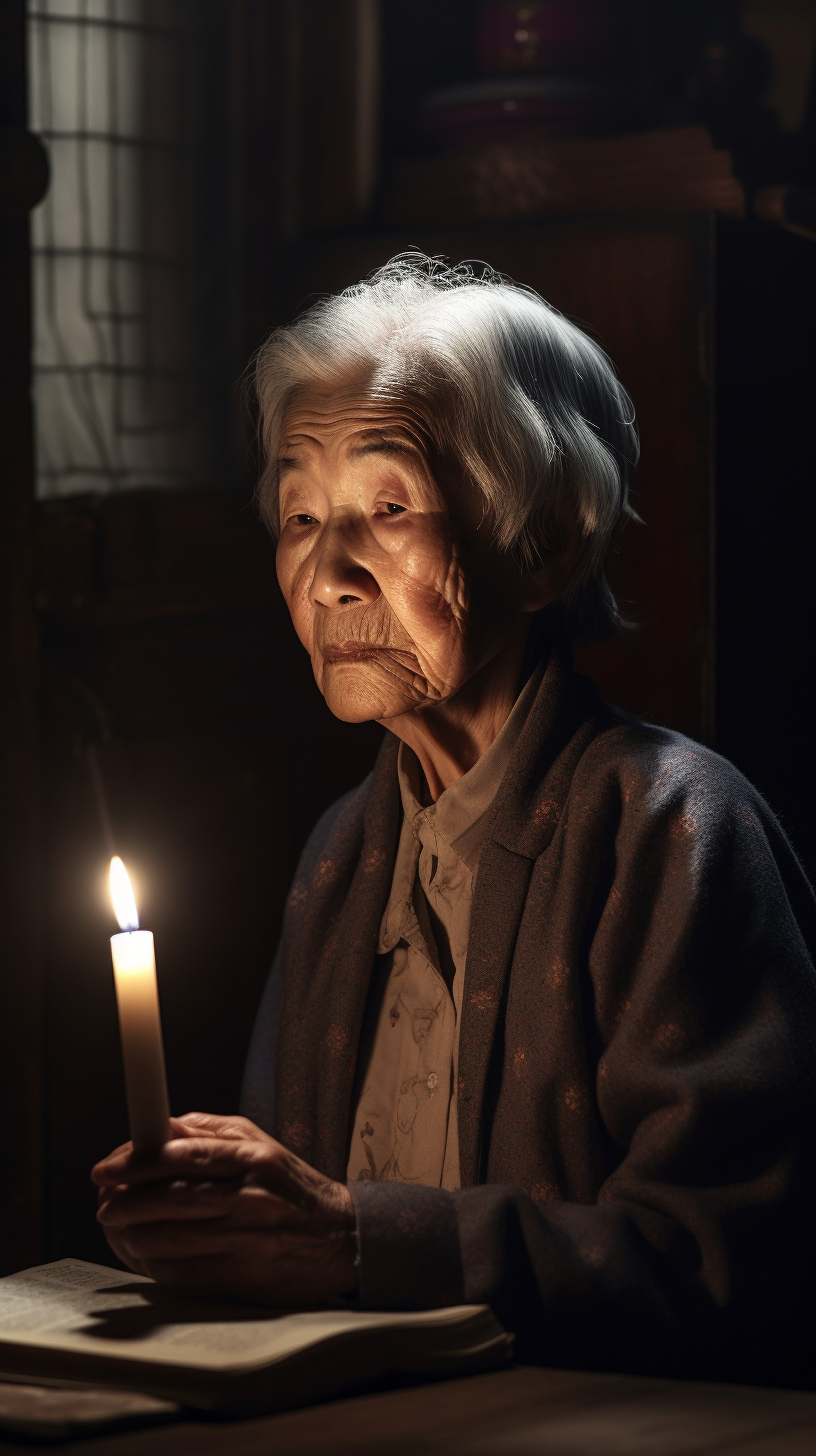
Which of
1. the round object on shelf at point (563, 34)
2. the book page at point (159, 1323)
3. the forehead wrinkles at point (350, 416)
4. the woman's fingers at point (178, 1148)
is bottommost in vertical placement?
the book page at point (159, 1323)

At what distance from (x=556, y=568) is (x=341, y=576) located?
0.77 feet

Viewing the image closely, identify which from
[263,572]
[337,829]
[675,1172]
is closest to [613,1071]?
[675,1172]

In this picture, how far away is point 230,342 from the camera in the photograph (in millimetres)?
2635

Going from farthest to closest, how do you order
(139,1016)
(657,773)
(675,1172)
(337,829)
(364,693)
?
(337,829), (364,693), (657,773), (675,1172), (139,1016)

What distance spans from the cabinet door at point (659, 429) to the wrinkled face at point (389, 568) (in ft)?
1.95

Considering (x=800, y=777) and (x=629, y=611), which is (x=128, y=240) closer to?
(x=629, y=611)

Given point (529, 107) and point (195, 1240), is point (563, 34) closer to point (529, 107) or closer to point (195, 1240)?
point (529, 107)

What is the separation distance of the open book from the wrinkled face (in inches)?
24.8

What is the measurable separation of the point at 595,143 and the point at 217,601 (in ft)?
3.05

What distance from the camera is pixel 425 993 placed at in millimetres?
1536

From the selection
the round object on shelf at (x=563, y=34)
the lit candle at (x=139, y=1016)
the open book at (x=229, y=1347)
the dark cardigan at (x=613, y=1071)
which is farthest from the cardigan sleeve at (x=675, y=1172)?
the round object on shelf at (x=563, y=34)

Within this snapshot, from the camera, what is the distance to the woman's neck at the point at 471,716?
1.56 metres

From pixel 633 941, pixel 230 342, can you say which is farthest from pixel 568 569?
pixel 230 342

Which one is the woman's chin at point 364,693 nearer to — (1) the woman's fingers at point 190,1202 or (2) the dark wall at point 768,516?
(1) the woman's fingers at point 190,1202
